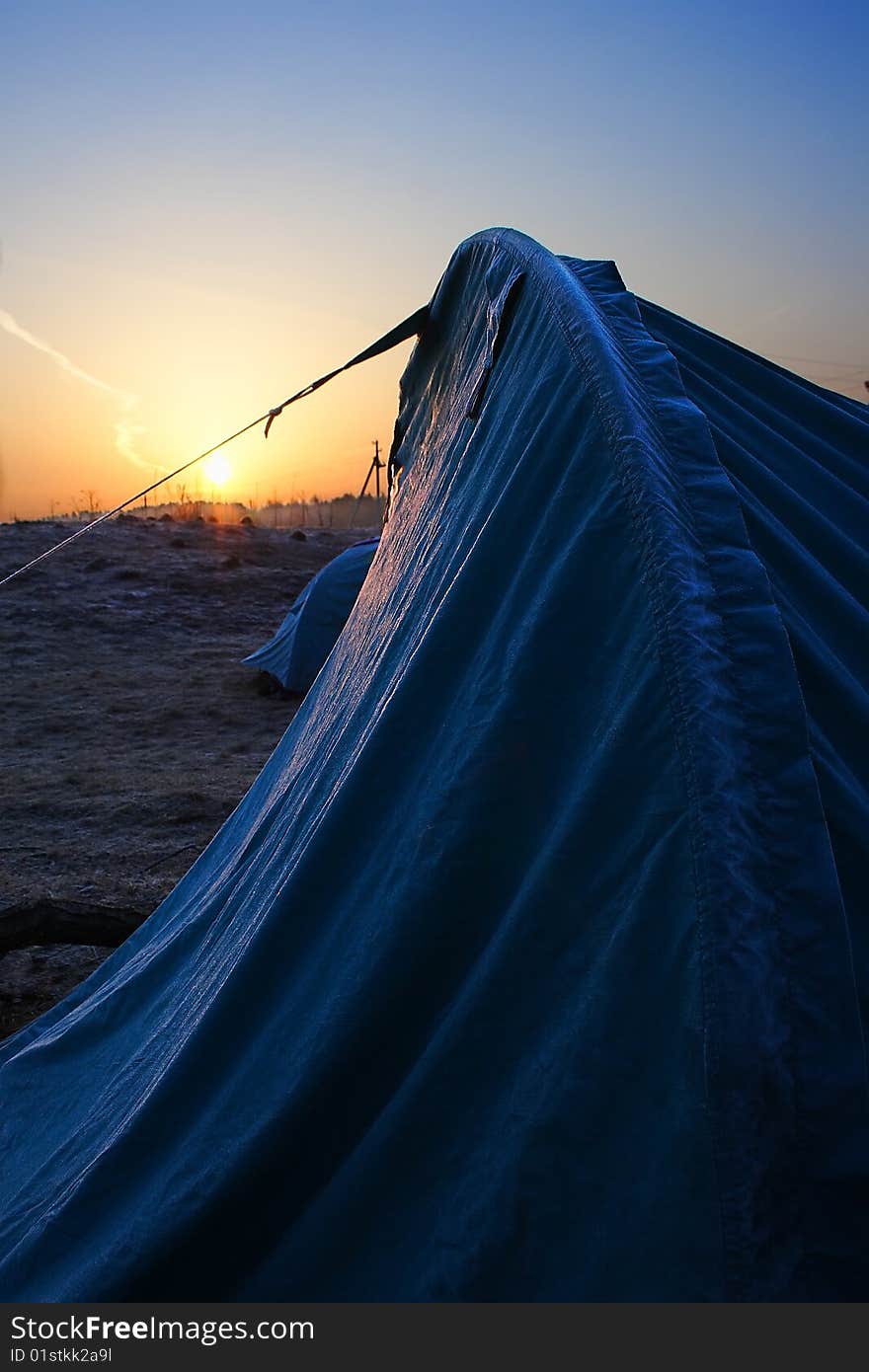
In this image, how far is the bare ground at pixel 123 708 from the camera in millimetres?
4285

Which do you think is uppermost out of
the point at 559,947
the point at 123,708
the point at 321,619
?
the point at 559,947

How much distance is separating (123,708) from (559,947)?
24.7ft

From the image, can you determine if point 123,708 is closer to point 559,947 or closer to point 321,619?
point 321,619

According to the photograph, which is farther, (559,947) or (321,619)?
(321,619)

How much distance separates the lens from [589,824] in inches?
46.9

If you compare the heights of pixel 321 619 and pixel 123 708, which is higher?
pixel 321 619

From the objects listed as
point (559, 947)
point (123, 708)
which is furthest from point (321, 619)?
A: point (559, 947)

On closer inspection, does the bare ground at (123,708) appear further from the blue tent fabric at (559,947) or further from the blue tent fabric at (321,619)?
the blue tent fabric at (559,947)

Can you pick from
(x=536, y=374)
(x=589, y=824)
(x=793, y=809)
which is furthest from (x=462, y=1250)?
(x=536, y=374)

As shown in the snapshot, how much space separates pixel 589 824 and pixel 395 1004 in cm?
36

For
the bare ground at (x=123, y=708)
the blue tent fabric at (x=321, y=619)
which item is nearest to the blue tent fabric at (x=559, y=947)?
the bare ground at (x=123, y=708)

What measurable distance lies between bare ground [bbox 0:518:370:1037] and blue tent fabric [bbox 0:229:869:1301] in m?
1.82

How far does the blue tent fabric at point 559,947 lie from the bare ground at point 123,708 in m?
1.82

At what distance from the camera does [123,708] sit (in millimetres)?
8195
